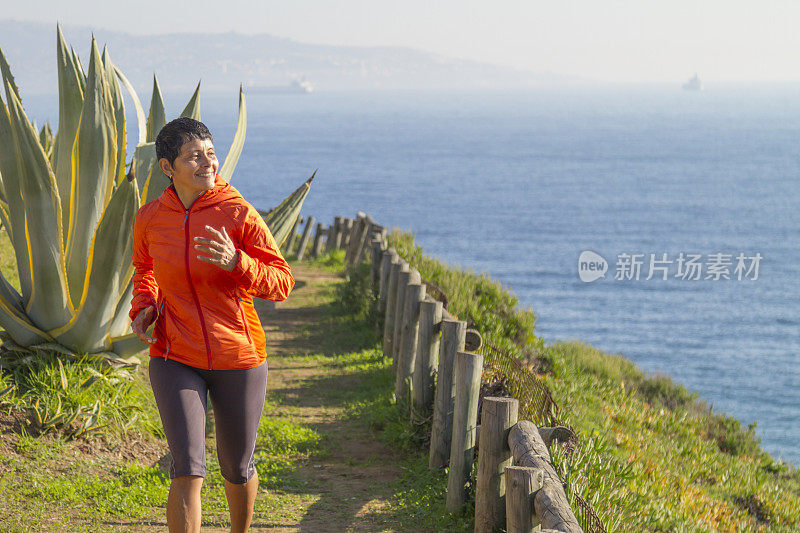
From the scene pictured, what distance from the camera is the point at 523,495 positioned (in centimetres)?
384

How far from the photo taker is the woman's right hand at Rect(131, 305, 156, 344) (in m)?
3.56

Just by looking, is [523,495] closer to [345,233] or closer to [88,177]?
[88,177]

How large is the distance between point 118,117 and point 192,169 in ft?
9.08

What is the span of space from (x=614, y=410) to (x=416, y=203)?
7809cm

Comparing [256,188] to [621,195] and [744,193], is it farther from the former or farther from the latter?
[744,193]

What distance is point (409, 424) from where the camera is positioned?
6496mm

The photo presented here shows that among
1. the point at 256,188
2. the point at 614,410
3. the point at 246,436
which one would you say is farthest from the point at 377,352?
the point at 256,188

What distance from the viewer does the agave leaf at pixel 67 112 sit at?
6020 millimetres

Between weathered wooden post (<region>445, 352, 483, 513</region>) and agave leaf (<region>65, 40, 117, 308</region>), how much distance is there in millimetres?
2780

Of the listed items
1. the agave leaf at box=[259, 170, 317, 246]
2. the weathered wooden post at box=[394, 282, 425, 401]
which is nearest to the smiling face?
the agave leaf at box=[259, 170, 317, 246]

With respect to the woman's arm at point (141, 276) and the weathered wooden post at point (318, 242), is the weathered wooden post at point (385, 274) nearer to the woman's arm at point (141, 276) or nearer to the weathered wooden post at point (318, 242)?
the woman's arm at point (141, 276)

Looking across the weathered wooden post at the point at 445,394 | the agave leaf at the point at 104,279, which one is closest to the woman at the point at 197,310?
the agave leaf at the point at 104,279

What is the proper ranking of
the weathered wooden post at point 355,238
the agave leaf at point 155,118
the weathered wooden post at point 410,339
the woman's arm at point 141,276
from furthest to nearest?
1. the weathered wooden post at point 355,238
2. the weathered wooden post at point 410,339
3. the agave leaf at point 155,118
4. the woman's arm at point 141,276

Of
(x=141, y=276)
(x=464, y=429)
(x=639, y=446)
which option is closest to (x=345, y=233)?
(x=639, y=446)
